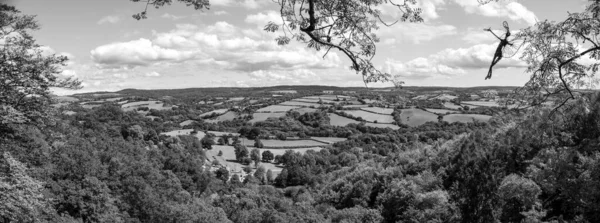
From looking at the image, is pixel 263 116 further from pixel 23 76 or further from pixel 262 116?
pixel 23 76

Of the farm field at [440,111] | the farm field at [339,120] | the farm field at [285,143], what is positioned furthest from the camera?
the farm field at [339,120]

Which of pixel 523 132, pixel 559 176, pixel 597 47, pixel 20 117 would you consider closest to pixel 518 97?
pixel 597 47

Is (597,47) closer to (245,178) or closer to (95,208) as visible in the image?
(95,208)

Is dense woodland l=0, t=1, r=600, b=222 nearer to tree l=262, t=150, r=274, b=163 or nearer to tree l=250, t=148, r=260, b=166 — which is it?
tree l=250, t=148, r=260, b=166

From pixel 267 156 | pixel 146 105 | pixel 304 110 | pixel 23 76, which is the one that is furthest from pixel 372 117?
pixel 23 76

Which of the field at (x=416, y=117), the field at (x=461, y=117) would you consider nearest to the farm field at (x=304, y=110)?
the field at (x=416, y=117)

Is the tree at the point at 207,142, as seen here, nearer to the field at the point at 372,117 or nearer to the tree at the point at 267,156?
the tree at the point at 267,156

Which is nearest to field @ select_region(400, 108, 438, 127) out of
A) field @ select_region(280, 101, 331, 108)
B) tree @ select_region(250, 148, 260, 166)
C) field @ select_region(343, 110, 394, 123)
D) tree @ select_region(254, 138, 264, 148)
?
field @ select_region(343, 110, 394, 123)
